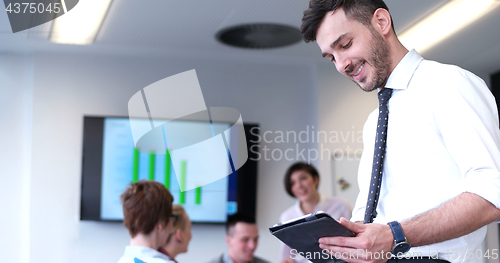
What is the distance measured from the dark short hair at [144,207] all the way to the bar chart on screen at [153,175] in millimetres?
1499

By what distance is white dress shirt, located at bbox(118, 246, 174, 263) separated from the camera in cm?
200

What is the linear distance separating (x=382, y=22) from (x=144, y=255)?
1.41 m

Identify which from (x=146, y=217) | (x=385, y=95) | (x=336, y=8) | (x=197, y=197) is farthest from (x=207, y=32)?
(x=385, y=95)

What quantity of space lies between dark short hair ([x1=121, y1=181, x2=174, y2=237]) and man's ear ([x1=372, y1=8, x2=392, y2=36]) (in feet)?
4.40

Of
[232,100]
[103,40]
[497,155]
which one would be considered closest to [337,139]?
[232,100]

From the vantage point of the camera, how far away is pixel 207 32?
11.1 ft

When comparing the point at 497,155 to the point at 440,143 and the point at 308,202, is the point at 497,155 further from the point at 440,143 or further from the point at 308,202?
the point at 308,202

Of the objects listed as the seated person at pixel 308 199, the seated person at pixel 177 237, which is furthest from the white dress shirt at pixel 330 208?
the seated person at pixel 177 237

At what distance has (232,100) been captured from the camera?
3998 mm

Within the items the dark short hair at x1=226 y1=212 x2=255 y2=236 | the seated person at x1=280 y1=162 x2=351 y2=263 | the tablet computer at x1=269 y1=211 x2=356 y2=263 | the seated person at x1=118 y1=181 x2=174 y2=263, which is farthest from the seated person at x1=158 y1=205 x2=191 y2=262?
the tablet computer at x1=269 y1=211 x2=356 y2=263

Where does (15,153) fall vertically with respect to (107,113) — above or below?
below

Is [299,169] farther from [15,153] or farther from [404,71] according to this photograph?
[404,71]

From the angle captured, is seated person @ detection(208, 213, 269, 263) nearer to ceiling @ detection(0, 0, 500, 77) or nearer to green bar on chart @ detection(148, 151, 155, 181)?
green bar on chart @ detection(148, 151, 155, 181)

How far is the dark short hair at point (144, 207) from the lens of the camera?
6.92 ft
